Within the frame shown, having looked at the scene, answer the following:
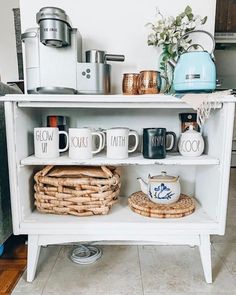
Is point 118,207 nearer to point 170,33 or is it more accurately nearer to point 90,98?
point 90,98

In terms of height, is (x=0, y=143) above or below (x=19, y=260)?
above

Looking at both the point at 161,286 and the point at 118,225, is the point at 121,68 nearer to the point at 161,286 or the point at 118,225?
the point at 118,225

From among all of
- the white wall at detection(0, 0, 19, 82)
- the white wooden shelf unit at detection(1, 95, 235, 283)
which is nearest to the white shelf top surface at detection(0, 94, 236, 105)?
the white wooden shelf unit at detection(1, 95, 235, 283)

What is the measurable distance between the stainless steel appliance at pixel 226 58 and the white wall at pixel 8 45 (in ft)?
6.32

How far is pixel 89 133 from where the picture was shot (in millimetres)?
811

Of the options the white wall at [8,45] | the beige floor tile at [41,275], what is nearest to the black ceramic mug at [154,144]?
the beige floor tile at [41,275]

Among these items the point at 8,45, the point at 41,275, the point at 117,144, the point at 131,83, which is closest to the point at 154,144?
the point at 117,144

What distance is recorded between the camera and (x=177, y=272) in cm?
89

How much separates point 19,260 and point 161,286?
1.78 feet

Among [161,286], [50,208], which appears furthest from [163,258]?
[50,208]

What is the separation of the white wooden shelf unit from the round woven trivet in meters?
0.02

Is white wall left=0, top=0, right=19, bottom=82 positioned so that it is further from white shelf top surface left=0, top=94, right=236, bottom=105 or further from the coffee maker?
white shelf top surface left=0, top=94, right=236, bottom=105

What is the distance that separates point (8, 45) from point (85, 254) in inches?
80.4

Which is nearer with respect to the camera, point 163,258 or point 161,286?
point 161,286
